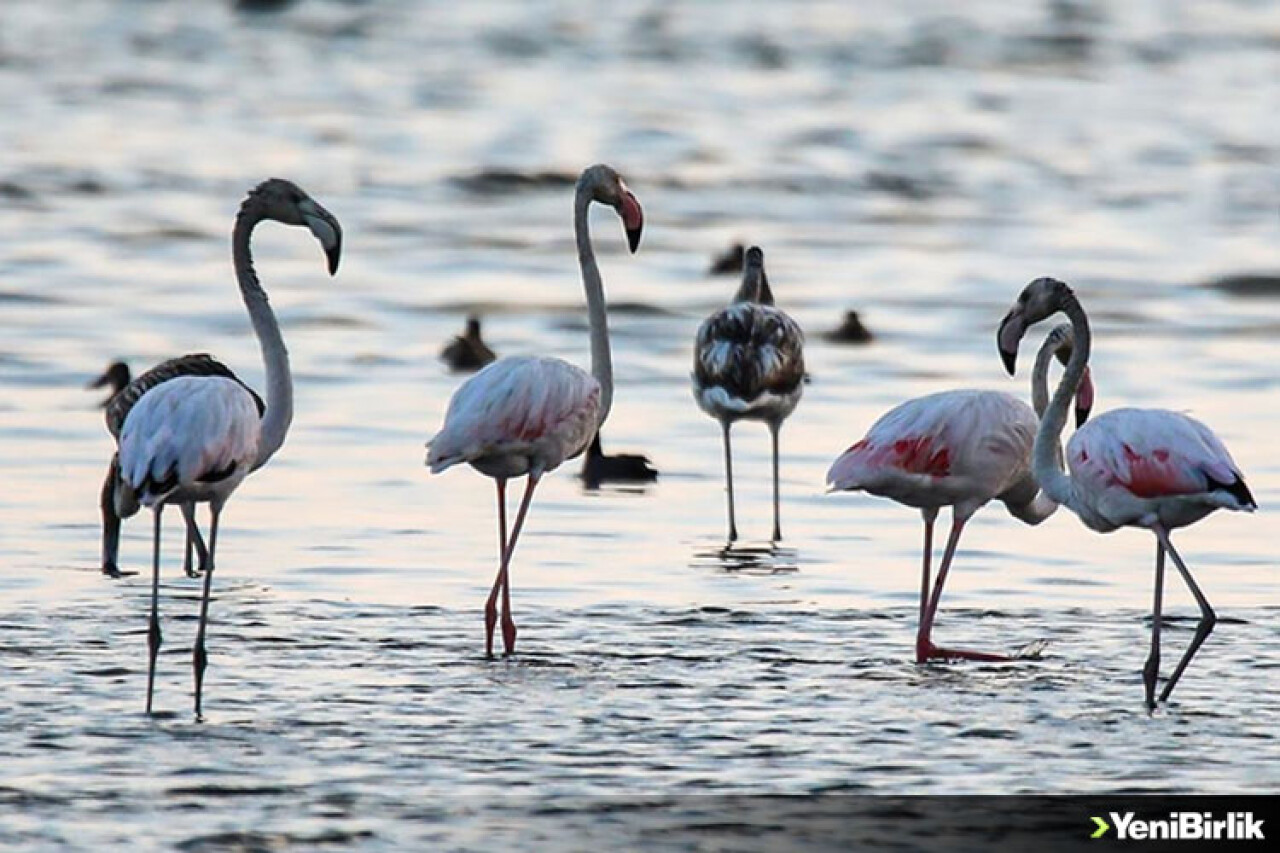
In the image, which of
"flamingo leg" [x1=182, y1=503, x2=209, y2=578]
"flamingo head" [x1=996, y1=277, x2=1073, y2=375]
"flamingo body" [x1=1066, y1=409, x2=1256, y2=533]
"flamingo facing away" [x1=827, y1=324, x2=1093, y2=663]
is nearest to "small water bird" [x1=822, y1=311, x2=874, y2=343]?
"flamingo leg" [x1=182, y1=503, x2=209, y2=578]

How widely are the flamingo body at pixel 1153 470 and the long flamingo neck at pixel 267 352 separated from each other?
8.76ft

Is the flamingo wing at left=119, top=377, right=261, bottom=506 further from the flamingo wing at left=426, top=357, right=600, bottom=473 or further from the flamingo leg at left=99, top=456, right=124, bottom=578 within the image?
the flamingo leg at left=99, top=456, right=124, bottom=578

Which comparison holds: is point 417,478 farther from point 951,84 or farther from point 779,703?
point 951,84

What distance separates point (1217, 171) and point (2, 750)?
24547 millimetres

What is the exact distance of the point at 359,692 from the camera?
9.03 metres

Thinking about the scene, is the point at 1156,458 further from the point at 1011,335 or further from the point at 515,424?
the point at 515,424

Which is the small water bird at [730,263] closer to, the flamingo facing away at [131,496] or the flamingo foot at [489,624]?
the flamingo facing away at [131,496]

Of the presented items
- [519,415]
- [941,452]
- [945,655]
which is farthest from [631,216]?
[945,655]

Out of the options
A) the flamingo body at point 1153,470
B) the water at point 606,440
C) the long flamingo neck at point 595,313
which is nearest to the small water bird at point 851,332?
the water at point 606,440

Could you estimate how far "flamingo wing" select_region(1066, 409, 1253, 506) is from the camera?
8.99 meters

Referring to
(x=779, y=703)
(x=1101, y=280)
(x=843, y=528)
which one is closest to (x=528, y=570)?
(x=843, y=528)

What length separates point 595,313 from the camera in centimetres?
1098

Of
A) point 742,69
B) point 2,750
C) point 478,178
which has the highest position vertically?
point 742,69

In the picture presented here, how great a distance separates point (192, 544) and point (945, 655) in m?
3.39
